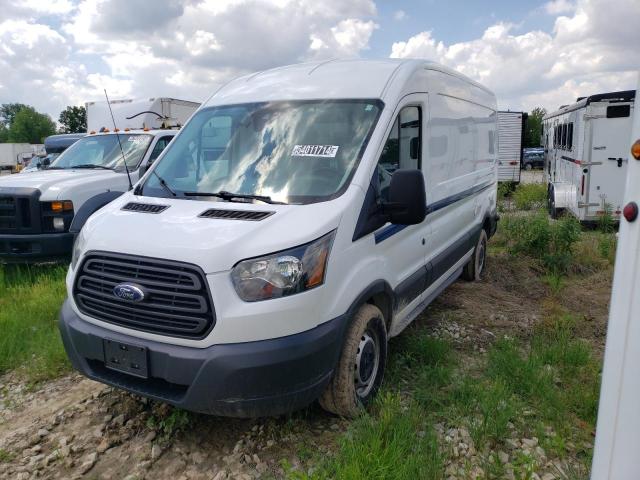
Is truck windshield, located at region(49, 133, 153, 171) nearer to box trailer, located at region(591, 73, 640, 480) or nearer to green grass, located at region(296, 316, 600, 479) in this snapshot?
green grass, located at region(296, 316, 600, 479)

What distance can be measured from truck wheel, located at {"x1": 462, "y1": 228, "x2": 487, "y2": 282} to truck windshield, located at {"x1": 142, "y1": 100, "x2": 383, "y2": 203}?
3622 mm

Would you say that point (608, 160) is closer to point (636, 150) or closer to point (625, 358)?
point (636, 150)

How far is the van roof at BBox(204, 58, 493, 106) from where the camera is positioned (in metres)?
3.81

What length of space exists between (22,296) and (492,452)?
5.16m

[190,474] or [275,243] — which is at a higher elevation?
[275,243]

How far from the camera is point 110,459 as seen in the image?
3.21 m

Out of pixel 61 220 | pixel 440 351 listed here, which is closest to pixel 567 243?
pixel 440 351

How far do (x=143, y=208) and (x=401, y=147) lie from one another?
191cm

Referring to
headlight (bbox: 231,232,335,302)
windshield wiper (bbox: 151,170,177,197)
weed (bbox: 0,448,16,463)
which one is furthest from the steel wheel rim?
weed (bbox: 0,448,16,463)

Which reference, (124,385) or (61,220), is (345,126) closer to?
(124,385)

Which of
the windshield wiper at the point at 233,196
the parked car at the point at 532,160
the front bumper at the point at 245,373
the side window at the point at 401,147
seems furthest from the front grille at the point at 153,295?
the parked car at the point at 532,160

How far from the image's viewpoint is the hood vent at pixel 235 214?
10.1 feet

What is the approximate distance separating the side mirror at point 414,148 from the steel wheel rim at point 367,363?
149 centimetres

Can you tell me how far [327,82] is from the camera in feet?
13.0
